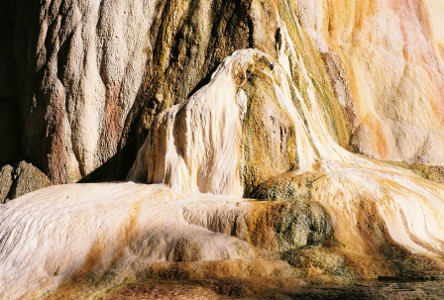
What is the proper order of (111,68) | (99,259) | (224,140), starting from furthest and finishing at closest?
(111,68) → (224,140) → (99,259)

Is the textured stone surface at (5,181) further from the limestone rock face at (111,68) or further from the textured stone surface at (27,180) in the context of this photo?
the limestone rock face at (111,68)

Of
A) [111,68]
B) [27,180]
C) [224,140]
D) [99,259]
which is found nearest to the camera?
[99,259]

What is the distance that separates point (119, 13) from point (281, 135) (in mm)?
3945

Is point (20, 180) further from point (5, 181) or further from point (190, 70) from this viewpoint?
point (190, 70)

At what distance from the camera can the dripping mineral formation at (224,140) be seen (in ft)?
18.2

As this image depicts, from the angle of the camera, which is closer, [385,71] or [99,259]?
[99,259]

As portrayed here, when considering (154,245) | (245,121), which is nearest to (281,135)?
(245,121)

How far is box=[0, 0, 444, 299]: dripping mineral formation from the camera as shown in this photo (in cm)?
554

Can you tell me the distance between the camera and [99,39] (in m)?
9.52

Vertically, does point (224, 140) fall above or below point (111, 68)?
below

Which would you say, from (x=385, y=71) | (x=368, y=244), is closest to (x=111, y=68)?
(x=385, y=71)

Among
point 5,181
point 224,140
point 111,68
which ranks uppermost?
point 111,68

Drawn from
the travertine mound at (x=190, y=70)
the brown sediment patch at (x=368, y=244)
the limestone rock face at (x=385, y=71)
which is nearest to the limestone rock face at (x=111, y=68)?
the travertine mound at (x=190, y=70)

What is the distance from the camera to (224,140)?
705cm
